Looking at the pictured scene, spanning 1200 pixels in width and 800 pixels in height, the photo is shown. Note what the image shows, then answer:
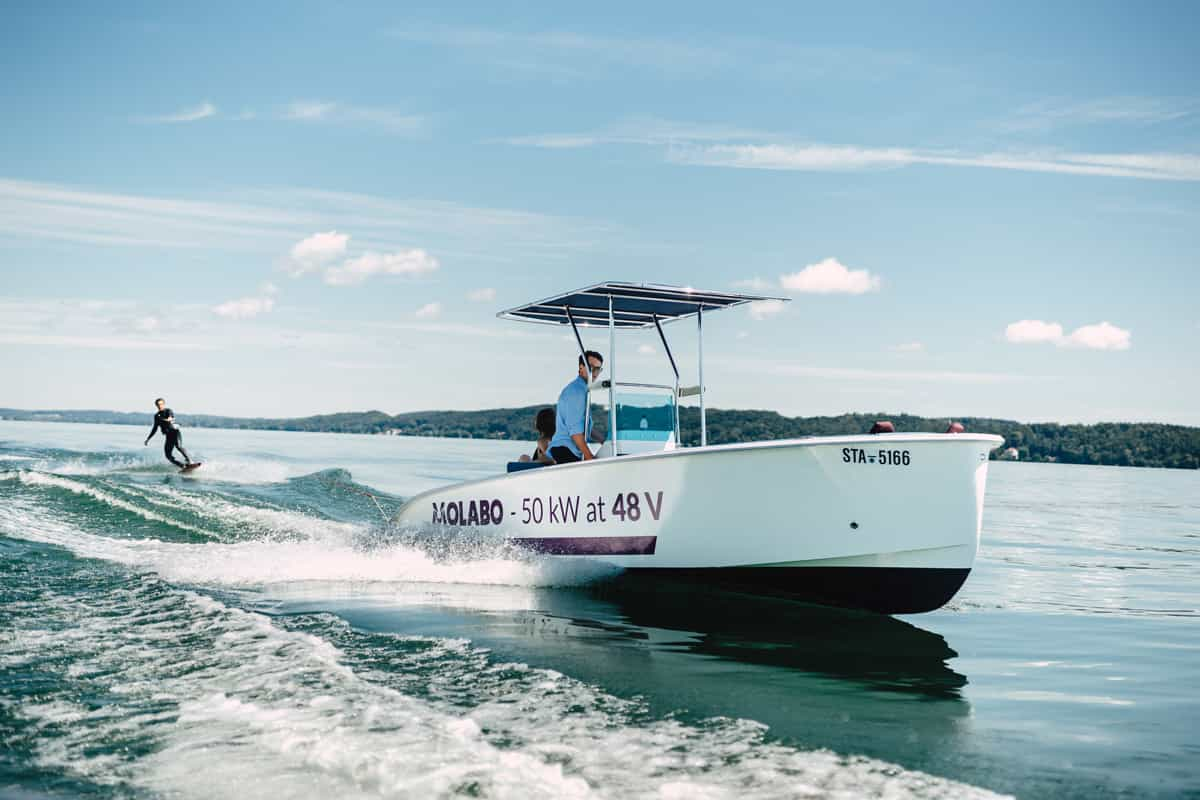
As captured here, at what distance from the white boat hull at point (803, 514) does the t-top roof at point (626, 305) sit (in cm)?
177

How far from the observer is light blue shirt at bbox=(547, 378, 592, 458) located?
31.8 feet

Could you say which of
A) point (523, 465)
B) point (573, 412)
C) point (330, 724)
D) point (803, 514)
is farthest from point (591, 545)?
point (330, 724)

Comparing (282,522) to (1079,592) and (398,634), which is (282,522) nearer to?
(398,634)

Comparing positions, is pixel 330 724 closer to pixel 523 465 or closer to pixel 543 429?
pixel 523 465

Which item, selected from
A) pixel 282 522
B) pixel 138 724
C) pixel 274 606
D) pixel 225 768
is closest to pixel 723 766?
pixel 225 768

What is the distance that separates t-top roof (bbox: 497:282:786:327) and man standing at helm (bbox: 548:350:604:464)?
1.98 feet

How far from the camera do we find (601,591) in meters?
9.46

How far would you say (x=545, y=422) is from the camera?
10898 mm

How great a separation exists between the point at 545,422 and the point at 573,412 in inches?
49.7

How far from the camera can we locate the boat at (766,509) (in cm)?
775

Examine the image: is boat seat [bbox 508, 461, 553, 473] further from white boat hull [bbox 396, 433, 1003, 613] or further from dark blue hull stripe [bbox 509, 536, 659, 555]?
white boat hull [bbox 396, 433, 1003, 613]

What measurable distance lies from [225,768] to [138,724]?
2.70 feet

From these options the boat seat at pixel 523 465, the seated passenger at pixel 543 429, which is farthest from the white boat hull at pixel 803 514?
the seated passenger at pixel 543 429

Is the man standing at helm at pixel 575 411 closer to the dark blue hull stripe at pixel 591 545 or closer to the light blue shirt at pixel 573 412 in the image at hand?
the light blue shirt at pixel 573 412
